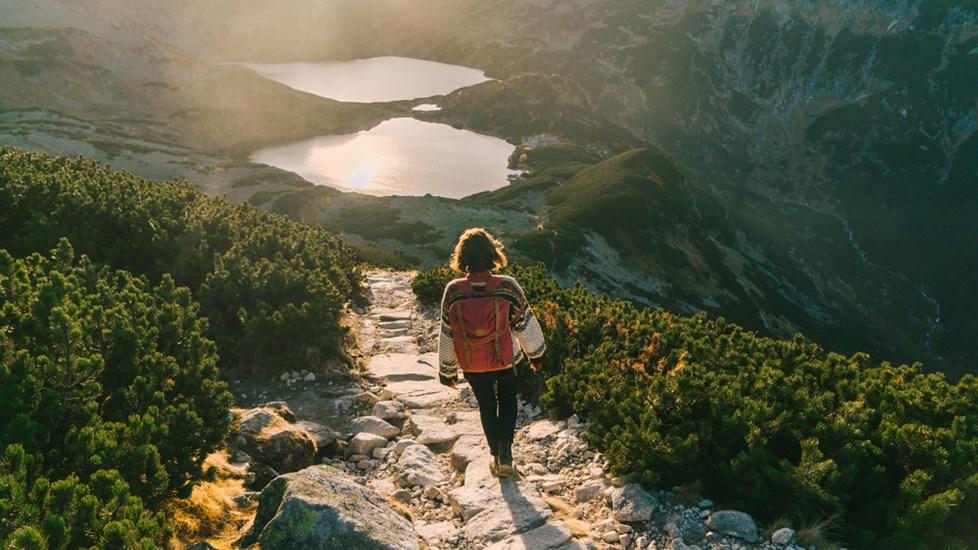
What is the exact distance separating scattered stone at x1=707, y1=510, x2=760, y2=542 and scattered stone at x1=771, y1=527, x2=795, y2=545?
21cm

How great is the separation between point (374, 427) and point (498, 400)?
3134 millimetres

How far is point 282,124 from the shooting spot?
15850 cm

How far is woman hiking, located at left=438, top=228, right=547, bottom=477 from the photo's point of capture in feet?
24.9

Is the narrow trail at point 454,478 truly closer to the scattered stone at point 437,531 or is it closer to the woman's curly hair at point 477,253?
the scattered stone at point 437,531

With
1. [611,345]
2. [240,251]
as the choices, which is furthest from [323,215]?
[611,345]

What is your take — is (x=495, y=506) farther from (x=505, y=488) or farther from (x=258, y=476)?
(x=258, y=476)

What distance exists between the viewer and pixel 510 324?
7.93m

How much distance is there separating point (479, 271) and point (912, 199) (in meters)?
229

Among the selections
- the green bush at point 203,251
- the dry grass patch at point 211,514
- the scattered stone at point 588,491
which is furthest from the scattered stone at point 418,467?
the green bush at point 203,251

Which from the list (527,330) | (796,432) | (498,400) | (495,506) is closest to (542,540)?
(495,506)

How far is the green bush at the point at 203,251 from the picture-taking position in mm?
12680

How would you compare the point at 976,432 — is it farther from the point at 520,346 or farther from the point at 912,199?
the point at 912,199

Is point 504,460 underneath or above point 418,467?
above

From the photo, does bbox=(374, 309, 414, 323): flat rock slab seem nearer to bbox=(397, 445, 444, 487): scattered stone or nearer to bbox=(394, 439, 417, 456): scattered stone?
bbox=(394, 439, 417, 456): scattered stone
